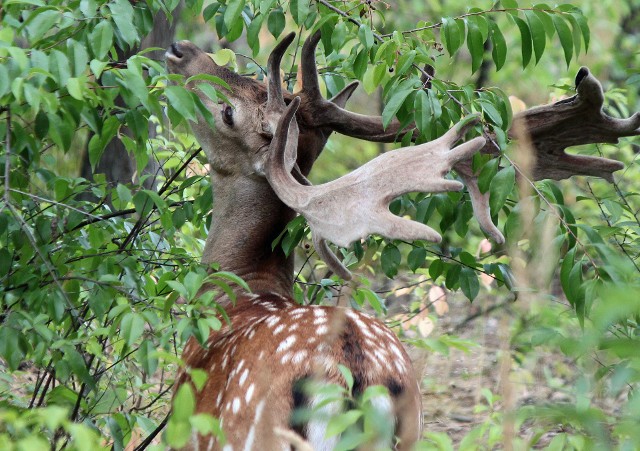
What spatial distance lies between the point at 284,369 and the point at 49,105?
121cm

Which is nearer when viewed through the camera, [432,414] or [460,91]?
[460,91]

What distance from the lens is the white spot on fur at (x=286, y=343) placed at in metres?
3.19

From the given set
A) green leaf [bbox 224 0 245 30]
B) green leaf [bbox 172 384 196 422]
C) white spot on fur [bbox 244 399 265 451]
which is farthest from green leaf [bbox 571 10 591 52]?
green leaf [bbox 172 384 196 422]

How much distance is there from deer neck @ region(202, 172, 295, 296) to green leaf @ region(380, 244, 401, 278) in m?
0.55

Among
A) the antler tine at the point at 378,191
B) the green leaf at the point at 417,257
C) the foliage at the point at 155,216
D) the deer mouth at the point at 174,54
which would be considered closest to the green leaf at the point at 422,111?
the foliage at the point at 155,216

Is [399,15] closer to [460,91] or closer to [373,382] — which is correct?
[460,91]

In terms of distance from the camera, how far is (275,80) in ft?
15.3

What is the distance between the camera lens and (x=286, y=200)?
13.7 ft

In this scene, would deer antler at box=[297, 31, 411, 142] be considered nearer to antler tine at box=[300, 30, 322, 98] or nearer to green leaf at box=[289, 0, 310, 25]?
antler tine at box=[300, 30, 322, 98]

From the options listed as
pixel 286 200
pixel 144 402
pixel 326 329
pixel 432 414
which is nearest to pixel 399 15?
pixel 432 414

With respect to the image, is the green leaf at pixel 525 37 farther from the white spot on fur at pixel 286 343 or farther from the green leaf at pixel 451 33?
the white spot on fur at pixel 286 343

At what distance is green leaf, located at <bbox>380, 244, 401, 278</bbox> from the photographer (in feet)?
15.0

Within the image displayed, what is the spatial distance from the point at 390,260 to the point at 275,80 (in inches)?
45.0

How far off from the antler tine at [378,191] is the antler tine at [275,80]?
492 mm
